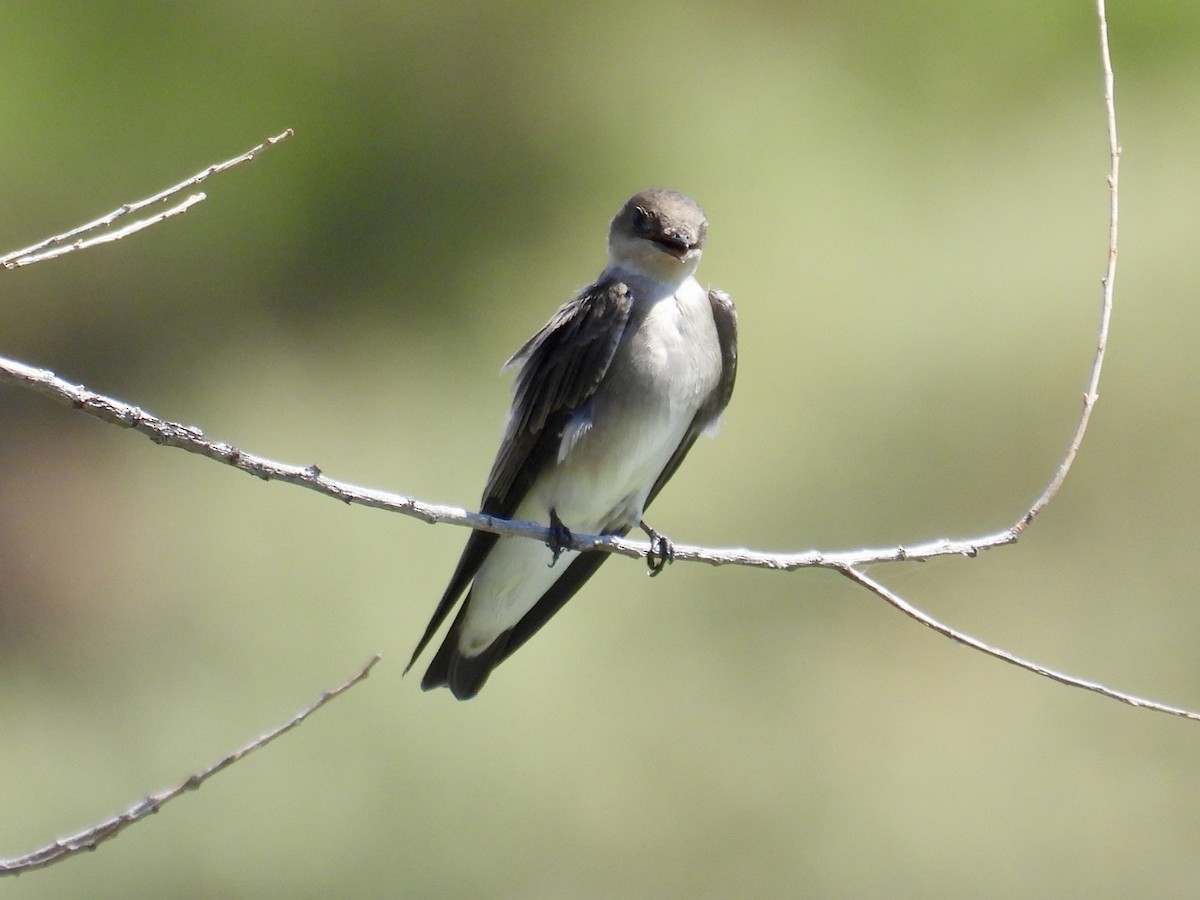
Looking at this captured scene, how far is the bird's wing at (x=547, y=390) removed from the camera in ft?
9.75

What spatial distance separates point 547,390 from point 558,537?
41cm

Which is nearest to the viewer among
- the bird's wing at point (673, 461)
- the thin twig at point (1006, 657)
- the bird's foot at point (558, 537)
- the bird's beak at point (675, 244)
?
the thin twig at point (1006, 657)

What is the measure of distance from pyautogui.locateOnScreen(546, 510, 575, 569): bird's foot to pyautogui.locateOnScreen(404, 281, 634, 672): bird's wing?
0.12 m

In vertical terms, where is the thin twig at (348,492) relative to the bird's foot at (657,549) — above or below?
above

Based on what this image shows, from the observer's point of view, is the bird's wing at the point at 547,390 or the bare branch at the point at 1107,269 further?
the bird's wing at the point at 547,390

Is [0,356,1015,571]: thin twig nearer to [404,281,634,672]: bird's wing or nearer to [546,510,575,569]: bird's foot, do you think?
[546,510,575,569]: bird's foot

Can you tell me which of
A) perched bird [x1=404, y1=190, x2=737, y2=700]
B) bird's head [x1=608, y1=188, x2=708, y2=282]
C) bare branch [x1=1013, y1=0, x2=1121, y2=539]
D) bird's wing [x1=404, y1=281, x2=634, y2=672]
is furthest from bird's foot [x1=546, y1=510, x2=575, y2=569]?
bare branch [x1=1013, y1=0, x2=1121, y2=539]

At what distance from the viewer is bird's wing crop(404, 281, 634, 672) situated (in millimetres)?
2971

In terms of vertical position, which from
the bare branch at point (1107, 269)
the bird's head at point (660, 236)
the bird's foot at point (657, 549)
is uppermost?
the bare branch at point (1107, 269)

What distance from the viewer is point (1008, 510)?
18.2 ft

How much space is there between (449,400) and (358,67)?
1830mm

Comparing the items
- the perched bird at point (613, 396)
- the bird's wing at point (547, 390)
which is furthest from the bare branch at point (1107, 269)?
the bird's wing at point (547, 390)

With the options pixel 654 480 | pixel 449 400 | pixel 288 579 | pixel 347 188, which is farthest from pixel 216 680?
pixel 654 480

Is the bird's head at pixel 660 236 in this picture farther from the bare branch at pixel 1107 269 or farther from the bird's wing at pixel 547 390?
the bare branch at pixel 1107 269
